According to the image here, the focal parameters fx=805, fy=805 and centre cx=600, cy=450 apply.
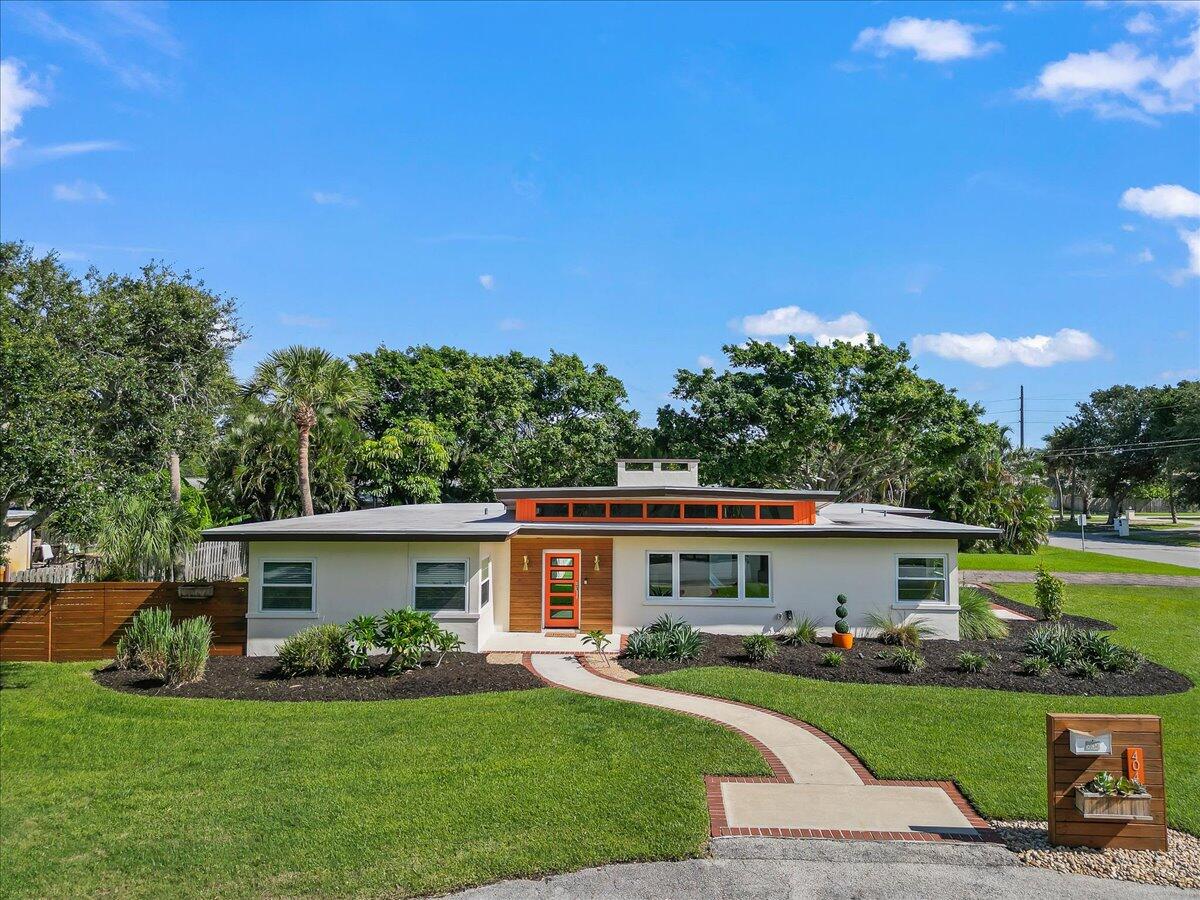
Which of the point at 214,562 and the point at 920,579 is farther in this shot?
the point at 214,562

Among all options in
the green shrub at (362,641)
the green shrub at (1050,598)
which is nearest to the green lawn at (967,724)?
the green shrub at (1050,598)

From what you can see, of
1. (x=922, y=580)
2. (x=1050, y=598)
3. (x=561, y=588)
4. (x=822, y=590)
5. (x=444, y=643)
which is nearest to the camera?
(x=444, y=643)

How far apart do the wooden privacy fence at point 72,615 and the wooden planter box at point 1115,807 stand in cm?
1547

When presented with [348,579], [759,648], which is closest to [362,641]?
[348,579]

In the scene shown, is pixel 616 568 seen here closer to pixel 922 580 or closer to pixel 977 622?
pixel 922 580

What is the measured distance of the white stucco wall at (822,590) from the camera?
18078 millimetres

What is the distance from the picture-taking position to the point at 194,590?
55.4ft

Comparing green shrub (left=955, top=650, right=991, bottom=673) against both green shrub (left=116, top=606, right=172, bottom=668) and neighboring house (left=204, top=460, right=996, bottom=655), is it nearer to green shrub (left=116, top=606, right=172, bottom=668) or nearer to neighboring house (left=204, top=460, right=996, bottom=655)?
neighboring house (left=204, top=460, right=996, bottom=655)

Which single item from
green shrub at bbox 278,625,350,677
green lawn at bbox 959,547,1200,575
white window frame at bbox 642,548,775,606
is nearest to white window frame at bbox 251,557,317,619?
green shrub at bbox 278,625,350,677

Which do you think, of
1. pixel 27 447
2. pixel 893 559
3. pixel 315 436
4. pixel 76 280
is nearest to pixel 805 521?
pixel 893 559

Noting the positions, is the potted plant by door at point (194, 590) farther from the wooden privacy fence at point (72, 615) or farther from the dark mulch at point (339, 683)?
the dark mulch at point (339, 683)

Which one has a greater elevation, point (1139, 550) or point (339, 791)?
point (1139, 550)

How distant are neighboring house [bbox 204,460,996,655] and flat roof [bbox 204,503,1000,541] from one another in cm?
5

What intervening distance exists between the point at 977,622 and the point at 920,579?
1.71 metres
